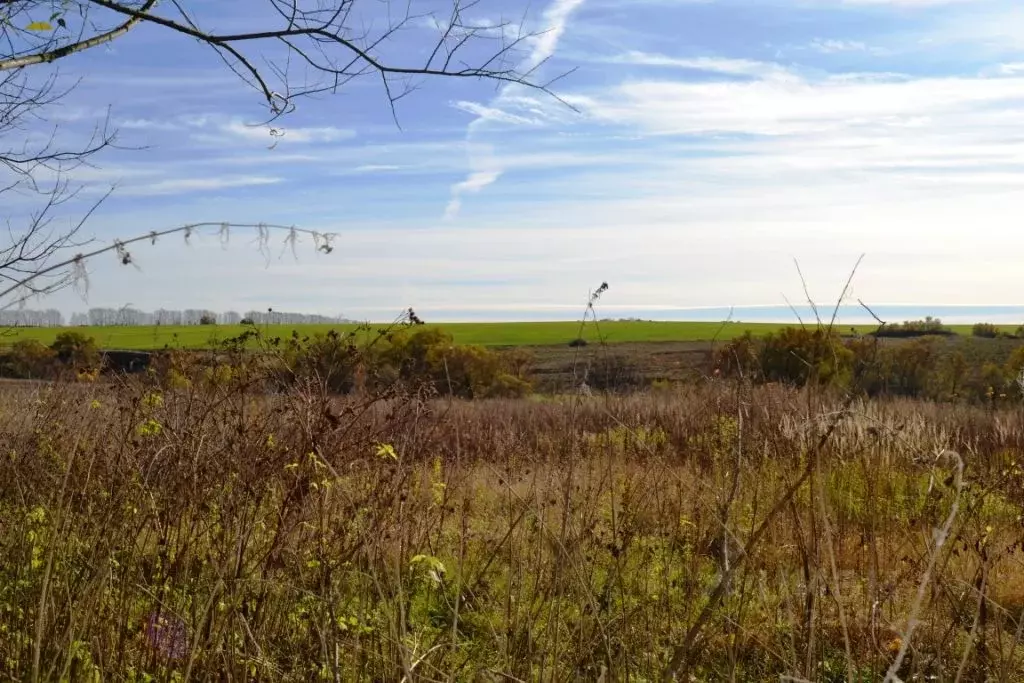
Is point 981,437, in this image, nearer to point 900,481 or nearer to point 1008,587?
point 900,481

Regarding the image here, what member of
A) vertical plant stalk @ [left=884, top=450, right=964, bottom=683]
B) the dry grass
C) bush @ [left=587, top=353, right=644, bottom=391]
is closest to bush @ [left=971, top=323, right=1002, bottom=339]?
bush @ [left=587, top=353, right=644, bottom=391]

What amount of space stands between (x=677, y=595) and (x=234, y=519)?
2846 mm

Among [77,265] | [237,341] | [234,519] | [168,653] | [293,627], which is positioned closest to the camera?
[77,265]

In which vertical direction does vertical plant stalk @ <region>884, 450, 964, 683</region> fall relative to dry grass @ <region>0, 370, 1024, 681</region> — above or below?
above

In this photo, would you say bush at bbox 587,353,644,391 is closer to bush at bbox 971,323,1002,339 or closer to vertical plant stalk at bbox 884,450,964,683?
vertical plant stalk at bbox 884,450,964,683

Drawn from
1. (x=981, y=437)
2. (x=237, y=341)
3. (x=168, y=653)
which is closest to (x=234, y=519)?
(x=168, y=653)

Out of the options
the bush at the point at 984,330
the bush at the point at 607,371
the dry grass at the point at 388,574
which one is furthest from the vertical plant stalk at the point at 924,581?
the bush at the point at 984,330

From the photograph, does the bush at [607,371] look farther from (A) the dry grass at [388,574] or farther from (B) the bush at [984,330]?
(B) the bush at [984,330]

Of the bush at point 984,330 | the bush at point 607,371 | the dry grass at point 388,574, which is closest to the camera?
the dry grass at point 388,574

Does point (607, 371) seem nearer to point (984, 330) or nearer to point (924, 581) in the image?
point (924, 581)

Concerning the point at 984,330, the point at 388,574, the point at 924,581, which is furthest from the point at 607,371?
the point at 984,330

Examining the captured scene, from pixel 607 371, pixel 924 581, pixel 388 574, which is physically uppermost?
pixel 607 371

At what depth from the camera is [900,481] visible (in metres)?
8.20

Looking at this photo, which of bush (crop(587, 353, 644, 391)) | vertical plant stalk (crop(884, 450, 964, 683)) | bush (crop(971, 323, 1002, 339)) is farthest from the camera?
bush (crop(971, 323, 1002, 339))
